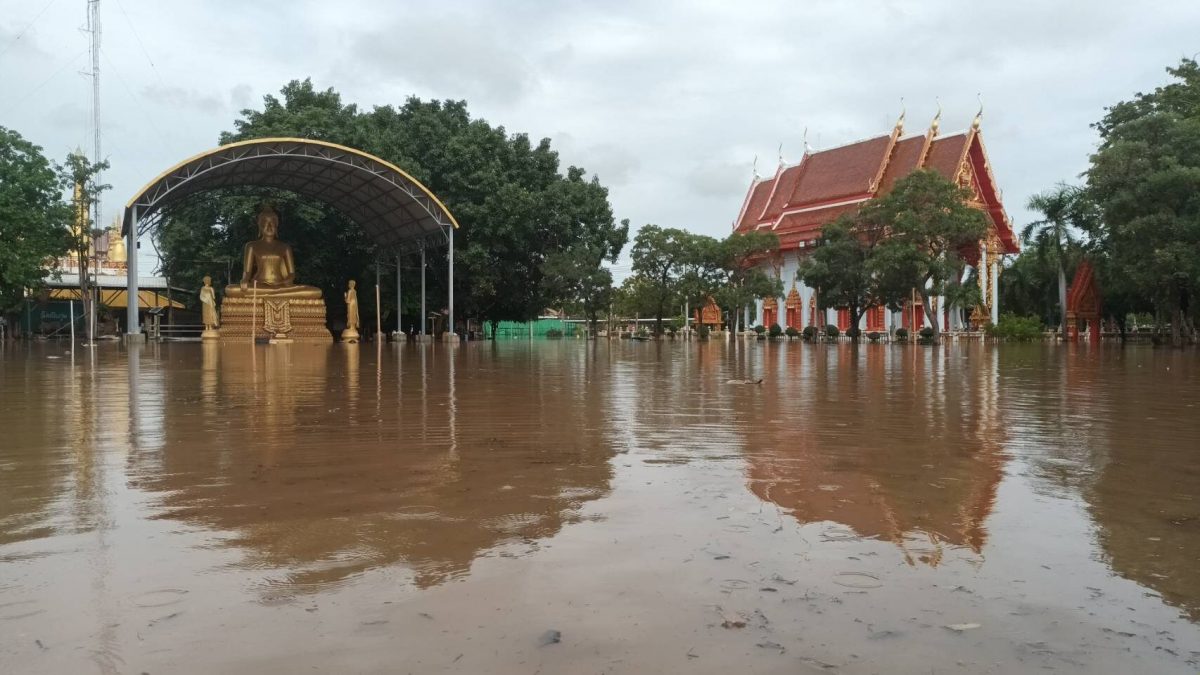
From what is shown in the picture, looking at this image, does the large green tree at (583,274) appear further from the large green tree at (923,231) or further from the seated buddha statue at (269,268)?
the large green tree at (923,231)

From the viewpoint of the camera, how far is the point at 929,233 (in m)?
30.2

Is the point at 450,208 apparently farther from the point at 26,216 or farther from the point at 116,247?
the point at 116,247

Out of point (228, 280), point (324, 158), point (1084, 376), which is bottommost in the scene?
point (1084, 376)

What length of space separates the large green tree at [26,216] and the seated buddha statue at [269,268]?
20.5 feet

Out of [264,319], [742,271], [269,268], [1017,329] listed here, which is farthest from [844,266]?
[264,319]

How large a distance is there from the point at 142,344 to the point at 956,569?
28.3 metres

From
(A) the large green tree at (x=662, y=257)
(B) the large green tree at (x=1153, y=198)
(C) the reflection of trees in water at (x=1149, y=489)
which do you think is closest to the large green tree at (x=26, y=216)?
(A) the large green tree at (x=662, y=257)

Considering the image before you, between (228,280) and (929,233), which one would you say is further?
(228,280)

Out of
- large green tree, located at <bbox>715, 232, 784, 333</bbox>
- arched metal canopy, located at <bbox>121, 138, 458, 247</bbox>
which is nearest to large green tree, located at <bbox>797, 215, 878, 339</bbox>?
large green tree, located at <bbox>715, 232, 784, 333</bbox>

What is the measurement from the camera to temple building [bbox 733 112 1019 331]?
1713 inches

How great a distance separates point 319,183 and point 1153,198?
89.5 feet

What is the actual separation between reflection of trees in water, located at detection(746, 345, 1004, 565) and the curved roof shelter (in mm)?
20917

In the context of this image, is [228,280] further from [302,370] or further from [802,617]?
[802,617]

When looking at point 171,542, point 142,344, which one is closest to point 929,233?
point 142,344
